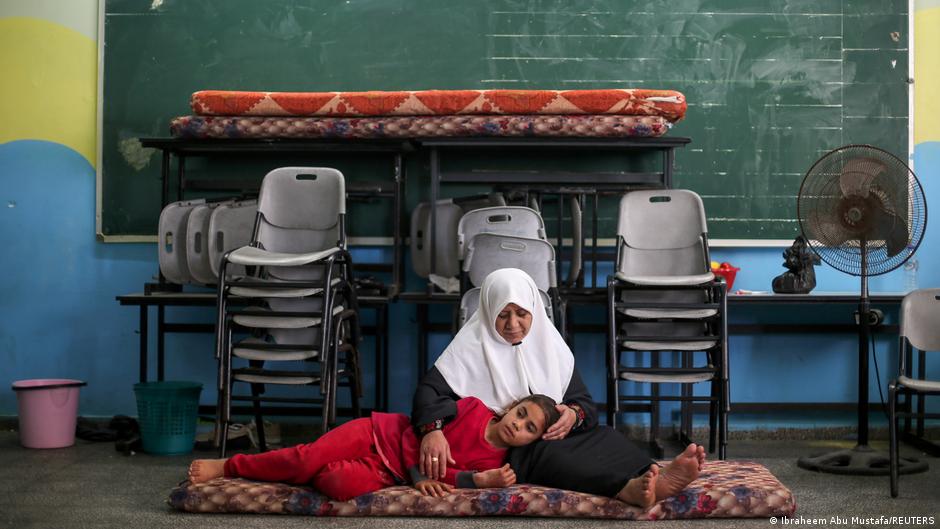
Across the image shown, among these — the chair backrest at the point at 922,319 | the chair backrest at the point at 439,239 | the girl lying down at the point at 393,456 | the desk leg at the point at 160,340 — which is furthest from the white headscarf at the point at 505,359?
the desk leg at the point at 160,340

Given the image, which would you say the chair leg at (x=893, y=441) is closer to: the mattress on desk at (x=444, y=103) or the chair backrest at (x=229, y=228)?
the mattress on desk at (x=444, y=103)

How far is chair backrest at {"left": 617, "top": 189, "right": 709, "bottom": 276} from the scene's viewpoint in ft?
17.0

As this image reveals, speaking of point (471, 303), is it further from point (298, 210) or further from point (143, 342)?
point (143, 342)

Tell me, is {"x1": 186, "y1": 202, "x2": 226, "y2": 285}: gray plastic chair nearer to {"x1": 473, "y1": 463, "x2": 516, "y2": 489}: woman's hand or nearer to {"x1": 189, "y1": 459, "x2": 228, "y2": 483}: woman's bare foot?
{"x1": 189, "y1": 459, "x2": 228, "y2": 483}: woman's bare foot

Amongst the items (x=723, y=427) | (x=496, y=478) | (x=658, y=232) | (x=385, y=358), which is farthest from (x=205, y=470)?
(x=658, y=232)

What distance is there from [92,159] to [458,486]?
328 centimetres

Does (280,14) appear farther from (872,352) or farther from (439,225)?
(872,352)

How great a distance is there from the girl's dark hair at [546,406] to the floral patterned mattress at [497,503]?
A: 25 cm

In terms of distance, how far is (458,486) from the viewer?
3820mm

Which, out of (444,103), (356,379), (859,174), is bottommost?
(356,379)

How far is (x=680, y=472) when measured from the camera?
3.57 m

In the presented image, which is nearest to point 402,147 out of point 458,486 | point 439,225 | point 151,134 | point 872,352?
point 439,225

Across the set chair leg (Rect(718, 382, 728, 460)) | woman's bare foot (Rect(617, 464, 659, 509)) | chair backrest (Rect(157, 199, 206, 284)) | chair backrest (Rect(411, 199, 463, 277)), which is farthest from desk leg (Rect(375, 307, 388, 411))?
woman's bare foot (Rect(617, 464, 659, 509))

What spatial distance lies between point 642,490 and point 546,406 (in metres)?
0.47
